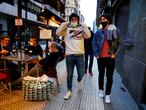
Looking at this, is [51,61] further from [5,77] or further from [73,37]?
[5,77]

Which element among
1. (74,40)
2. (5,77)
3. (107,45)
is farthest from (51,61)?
(107,45)

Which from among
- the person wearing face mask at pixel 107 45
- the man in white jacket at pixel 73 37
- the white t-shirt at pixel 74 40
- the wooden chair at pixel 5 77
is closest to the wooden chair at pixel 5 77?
the wooden chair at pixel 5 77

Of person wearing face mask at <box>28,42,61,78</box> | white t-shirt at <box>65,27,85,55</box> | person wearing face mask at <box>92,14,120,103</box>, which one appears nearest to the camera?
person wearing face mask at <box>92,14,120,103</box>

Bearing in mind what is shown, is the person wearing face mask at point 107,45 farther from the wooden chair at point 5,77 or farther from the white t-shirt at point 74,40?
the wooden chair at point 5,77

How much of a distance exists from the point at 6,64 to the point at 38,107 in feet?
6.45

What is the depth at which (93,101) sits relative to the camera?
5.46 metres

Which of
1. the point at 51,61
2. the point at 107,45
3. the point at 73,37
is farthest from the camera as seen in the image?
the point at 51,61

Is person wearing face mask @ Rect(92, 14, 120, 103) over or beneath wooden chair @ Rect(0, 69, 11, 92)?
over

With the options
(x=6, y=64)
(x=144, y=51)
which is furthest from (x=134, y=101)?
(x=6, y=64)

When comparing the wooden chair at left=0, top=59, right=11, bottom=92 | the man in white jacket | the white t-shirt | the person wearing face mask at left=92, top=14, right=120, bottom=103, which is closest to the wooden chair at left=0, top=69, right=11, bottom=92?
the wooden chair at left=0, top=59, right=11, bottom=92

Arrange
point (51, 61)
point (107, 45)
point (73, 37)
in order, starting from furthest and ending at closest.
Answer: point (51, 61)
point (73, 37)
point (107, 45)

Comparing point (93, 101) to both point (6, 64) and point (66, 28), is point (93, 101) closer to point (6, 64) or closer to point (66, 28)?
point (66, 28)

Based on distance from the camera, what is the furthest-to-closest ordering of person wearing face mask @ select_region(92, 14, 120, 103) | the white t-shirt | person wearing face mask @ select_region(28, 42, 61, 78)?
person wearing face mask @ select_region(28, 42, 61, 78)
the white t-shirt
person wearing face mask @ select_region(92, 14, 120, 103)

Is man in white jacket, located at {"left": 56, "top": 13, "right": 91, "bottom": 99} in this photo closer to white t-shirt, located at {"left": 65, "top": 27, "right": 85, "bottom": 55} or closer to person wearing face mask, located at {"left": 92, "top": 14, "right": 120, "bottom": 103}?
white t-shirt, located at {"left": 65, "top": 27, "right": 85, "bottom": 55}
